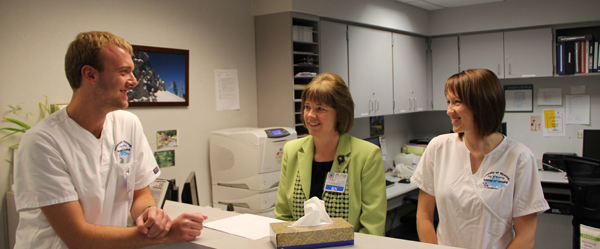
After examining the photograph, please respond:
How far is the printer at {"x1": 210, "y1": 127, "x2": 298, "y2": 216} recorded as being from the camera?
281cm

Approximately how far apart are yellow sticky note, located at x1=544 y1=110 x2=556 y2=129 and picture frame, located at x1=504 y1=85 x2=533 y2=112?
0.16m

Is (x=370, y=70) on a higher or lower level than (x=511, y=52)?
lower

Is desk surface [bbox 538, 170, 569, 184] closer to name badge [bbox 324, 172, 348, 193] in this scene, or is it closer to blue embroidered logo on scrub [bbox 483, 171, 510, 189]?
blue embroidered logo on scrub [bbox 483, 171, 510, 189]

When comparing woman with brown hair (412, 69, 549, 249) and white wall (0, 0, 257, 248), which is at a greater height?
white wall (0, 0, 257, 248)

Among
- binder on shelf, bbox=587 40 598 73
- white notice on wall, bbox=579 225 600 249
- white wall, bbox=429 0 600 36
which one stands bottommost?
white notice on wall, bbox=579 225 600 249

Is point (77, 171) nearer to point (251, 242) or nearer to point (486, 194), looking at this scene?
point (251, 242)

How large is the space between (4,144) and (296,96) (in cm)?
196

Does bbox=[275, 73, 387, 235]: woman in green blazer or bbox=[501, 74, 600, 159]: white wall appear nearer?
bbox=[275, 73, 387, 235]: woman in green blazer

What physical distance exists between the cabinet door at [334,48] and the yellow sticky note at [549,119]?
100.0 inches

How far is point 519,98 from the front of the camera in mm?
4762

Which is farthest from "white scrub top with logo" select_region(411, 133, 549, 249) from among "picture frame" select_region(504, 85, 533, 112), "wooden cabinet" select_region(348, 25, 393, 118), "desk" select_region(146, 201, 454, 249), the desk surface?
"picture frame" select_region(504, 85, 533, 112)

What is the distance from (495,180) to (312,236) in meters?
0.88

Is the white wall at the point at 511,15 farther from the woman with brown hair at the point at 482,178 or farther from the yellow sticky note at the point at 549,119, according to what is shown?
the woman with brown hair at the point at 482,178

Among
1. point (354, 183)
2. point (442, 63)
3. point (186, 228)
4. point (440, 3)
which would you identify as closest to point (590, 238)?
point (354, 183)
